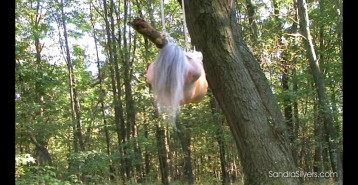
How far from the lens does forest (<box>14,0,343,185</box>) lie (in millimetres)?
3326

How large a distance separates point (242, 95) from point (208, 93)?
20.9 ft

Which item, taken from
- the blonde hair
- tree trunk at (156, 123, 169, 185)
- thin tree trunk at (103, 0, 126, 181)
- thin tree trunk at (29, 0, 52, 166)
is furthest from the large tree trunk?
thin tree trunk at (103, 0, 126, 181)

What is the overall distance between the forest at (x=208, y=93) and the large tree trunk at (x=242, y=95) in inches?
0.4

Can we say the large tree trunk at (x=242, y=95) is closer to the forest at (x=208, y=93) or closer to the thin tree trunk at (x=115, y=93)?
the forest at (x=208, y=93)

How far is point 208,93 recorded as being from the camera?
379 inches

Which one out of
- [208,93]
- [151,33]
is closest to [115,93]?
[208,93]

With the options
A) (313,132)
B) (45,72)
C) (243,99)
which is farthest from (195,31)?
(313,132)

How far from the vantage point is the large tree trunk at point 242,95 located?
3.22m

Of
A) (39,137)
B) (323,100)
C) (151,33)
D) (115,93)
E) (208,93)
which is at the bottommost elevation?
(151,33)

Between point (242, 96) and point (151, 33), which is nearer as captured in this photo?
point (151, 33)

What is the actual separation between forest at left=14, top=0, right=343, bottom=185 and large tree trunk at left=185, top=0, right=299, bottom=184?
0.4 inches

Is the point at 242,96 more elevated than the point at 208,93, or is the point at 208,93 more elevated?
the point at 208,93

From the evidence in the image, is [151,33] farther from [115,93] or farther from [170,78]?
[115,93]

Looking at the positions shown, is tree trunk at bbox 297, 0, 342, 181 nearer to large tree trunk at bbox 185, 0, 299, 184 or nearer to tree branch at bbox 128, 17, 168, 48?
large tree trunk at bbox 185, 0, 299, 184
